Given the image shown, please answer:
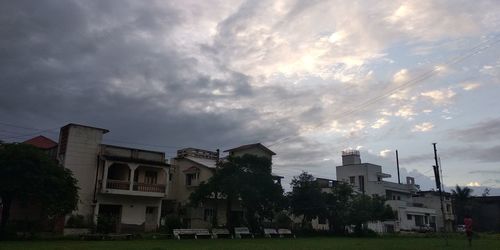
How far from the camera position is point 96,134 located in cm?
4009

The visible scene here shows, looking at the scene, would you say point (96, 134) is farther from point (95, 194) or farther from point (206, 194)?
point (206, 194)

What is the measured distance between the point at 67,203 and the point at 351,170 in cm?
5368

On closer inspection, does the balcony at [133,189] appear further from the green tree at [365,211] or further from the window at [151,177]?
the green tree at [365,211]

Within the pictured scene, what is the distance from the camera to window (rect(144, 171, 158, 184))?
43312 mm

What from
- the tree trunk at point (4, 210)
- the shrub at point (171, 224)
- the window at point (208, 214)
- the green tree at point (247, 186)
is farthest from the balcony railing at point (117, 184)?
the tree trunk at point (4, 210)

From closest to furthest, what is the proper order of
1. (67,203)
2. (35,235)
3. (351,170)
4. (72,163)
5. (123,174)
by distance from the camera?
(67,203) → (35,235) → (72,163) → (123,174) → (351,170)

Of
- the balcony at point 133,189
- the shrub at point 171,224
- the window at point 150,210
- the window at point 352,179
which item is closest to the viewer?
the balcony at point 133,189

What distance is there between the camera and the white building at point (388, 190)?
6717 centimetres

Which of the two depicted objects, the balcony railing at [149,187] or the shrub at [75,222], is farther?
the balcony railing at [149,187]

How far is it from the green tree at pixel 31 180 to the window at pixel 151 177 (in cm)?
1423

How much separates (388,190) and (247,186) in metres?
40.0

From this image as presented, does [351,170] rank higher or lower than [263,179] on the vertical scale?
higher

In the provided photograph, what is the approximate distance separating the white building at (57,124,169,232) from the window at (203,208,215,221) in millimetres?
5430

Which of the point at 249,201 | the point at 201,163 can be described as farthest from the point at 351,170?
the point at 249,201
